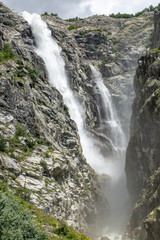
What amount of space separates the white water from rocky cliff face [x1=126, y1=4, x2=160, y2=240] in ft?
30.3

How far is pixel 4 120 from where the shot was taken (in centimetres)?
2009

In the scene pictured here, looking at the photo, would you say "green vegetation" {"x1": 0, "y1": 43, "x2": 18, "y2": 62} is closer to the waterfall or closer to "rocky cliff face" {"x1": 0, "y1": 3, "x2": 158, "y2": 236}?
"rocky cliff face" {"x1": 0, "y1": 3, "x2": 158, "y2": 236}

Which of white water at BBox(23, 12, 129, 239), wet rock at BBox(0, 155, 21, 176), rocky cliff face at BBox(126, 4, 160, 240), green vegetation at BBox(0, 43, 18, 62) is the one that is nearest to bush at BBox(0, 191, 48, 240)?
wet rock at BBox(0, 155, 21, 176)

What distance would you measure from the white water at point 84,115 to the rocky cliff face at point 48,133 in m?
2.05

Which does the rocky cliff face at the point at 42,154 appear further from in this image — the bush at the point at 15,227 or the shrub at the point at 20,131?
the bush at the point at 15,227

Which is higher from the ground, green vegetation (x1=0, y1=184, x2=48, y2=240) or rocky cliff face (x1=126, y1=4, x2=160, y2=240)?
rocky cliff face (x1=126, y1=4, x2=160, y2=240)

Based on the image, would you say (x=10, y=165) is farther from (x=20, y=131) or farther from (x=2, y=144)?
(x=20, y=131)

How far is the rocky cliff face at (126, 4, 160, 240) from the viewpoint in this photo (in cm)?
2302

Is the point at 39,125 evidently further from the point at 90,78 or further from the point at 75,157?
the point at 90,78

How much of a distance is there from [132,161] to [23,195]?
71.3 ft

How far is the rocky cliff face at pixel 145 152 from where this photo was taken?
2302cm

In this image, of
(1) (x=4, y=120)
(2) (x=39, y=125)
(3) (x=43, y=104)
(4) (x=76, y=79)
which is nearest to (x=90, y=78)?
(4) (x=76, y=79)

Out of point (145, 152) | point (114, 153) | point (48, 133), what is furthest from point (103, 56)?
point (48, 133)

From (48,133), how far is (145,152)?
1188cm
